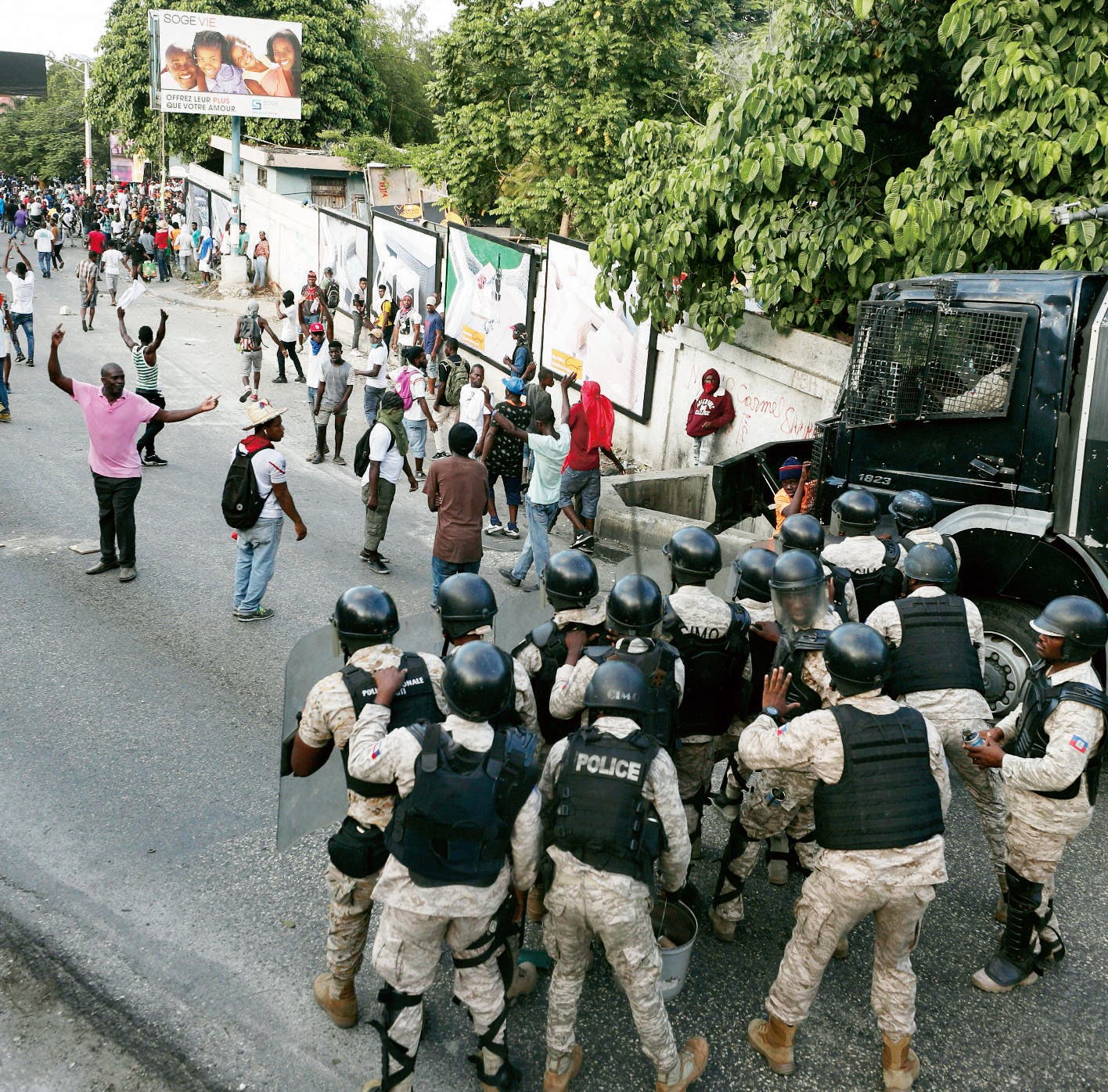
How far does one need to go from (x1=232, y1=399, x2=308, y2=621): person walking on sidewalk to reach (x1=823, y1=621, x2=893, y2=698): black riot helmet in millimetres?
4644

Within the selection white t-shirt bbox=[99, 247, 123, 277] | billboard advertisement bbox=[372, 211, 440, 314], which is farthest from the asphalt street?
white t-shirt bbox=[99, 247, 123, 277]

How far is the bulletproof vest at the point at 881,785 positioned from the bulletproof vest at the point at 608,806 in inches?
26.0

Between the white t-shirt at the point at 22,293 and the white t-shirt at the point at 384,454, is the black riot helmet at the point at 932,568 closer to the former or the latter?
the white t-shirt at the point at 384,454

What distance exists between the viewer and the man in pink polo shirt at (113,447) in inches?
314

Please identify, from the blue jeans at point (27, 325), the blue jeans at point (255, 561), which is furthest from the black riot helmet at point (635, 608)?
the blue jeans at point (27, 325)

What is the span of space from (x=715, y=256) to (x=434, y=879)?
8.40 m

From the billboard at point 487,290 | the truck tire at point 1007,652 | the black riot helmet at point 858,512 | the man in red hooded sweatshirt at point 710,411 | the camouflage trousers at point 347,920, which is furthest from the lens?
the billboard at point 487,290

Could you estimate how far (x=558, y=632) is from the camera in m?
4.51

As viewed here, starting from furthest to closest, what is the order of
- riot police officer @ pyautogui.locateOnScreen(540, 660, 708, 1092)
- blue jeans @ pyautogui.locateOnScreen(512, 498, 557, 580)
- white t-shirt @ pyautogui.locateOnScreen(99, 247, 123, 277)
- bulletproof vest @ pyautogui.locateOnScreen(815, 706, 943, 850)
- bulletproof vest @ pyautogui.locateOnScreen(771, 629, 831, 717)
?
white t-shirt @ pyautogui.locateOnScreen(99, 247, 123, 277) → blue jeans @ pyautogui.locateOnScreen(512, 498, 557, 580) → bulletproof vest @ pyautogui.locateOnScreen(771, 629, 831, 717) → bulletproof vest @ pyautogui.locateOnScreen(815, 706, 943, 850) → riot police officer @ pyautogui.locateOnScreen(540, 660, 708, 1092)

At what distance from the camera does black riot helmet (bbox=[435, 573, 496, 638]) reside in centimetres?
418

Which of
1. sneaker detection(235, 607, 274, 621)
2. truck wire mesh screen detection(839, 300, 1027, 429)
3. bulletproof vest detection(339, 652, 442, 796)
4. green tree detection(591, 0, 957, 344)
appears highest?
green tree detection(591, 0, 957, 344)

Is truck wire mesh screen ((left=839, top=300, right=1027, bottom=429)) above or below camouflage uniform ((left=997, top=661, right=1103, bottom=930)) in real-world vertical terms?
above

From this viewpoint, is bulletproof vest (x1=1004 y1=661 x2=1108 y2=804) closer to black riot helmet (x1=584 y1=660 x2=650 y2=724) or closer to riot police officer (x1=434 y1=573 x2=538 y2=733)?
black riot helmet (x1=584 y1=660 x2=650 y2=724)

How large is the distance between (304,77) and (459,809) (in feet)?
124
